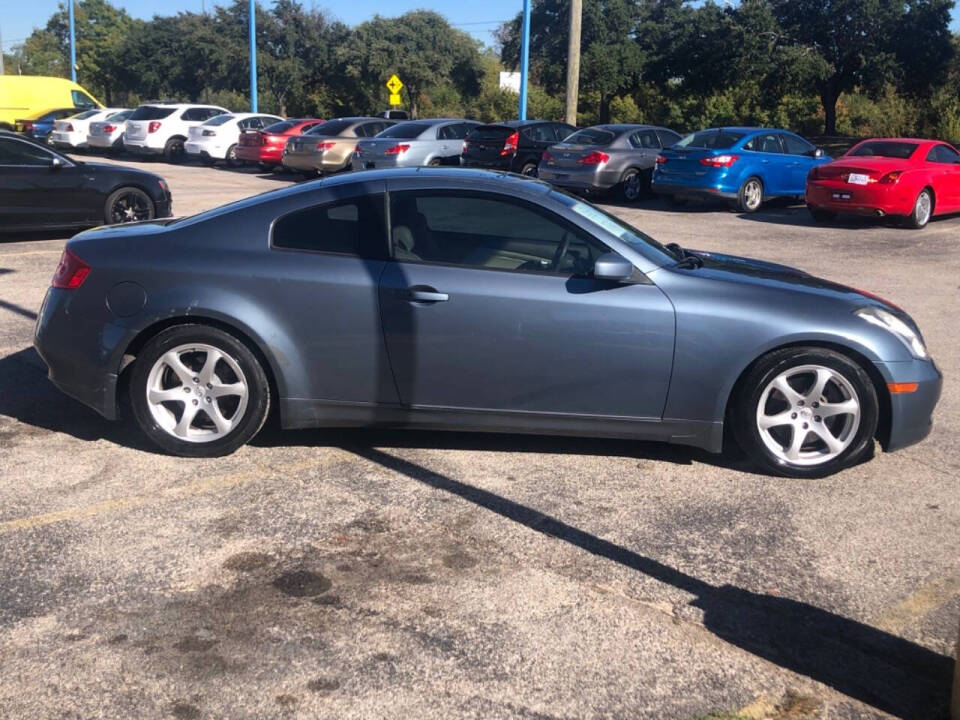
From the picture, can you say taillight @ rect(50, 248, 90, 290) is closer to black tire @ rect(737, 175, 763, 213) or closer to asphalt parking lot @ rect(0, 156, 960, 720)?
asphalt parking lot @ rect(0, 156, 960, 720)

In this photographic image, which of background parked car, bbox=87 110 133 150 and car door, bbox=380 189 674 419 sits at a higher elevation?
A: background parked car, bbox=87 110 133 150

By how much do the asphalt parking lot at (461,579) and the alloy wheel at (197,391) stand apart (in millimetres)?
208

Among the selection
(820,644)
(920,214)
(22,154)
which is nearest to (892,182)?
(920,214)

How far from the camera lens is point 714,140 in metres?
19.0

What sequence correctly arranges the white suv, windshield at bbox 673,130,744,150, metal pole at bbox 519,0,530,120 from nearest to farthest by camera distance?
windshield at bbox 673,130,744,150, metal pole at bbox 519,0,530,120, the white suv

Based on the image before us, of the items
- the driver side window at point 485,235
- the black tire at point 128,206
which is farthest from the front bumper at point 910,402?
the black tire at point 128,206

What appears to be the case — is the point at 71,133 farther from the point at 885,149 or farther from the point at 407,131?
the point at 885,149

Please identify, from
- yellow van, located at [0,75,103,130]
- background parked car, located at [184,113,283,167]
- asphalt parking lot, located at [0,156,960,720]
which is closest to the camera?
asphalt parking lot, located at [0,156,960,720]

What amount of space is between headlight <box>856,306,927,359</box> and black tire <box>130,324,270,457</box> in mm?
3084

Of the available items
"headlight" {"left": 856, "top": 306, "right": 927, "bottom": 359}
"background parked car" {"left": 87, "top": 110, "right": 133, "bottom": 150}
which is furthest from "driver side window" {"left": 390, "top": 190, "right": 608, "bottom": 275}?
"background parked car" {"left": 87, "top": 110, "right": 133, "bottom": 150}

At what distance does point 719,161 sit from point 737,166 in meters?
0.36

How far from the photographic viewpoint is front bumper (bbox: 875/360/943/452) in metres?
5.38

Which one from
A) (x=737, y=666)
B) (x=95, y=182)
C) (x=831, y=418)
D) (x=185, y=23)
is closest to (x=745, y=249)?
(x=95, y=182)

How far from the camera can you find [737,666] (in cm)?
364
